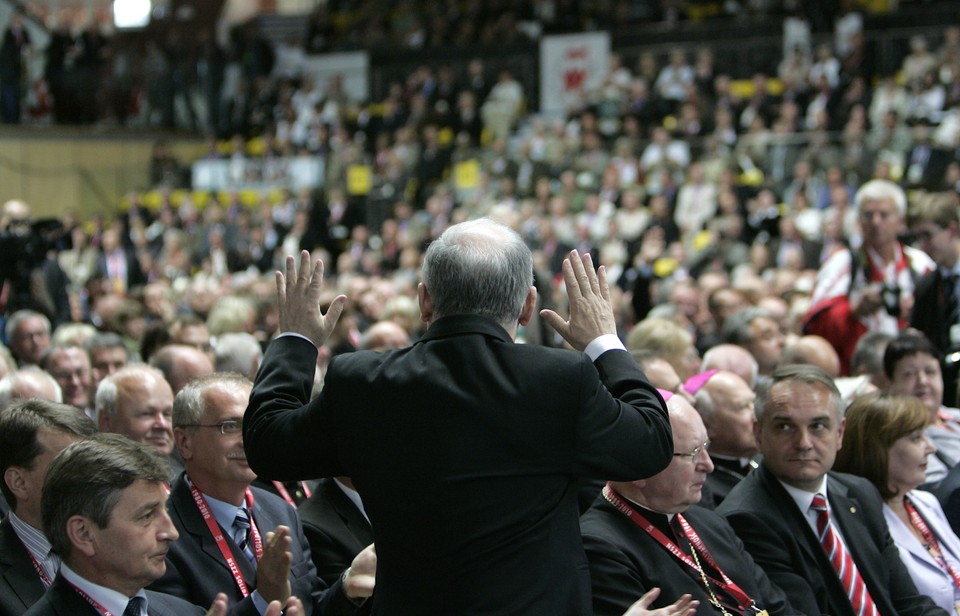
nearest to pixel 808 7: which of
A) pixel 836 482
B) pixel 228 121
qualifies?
pixel 228 121

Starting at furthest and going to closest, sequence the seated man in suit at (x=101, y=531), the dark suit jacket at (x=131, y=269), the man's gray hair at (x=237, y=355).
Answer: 1. the dark suit jacket at (x=131, y=269)
2. the man's gray hair at (x=237, y=355)
3. the seated man in suit at (x=101, y=531)

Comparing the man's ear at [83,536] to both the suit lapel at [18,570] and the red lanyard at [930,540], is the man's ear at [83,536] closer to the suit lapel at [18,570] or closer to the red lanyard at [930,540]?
the suit lapel at [18,570]

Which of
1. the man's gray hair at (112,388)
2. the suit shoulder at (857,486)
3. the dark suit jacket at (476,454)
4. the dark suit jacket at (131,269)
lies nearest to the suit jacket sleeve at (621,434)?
the dark suit jacket at (476,454)

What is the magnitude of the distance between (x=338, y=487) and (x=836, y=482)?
66.0 inches

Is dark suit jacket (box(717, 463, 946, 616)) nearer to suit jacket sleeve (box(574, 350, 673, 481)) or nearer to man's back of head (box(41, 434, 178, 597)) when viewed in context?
suit jacket sleeve (box(574, 350, 673, 481))

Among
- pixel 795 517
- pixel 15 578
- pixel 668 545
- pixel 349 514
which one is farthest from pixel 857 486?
pixel 15 578

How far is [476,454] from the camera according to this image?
97.7 inches

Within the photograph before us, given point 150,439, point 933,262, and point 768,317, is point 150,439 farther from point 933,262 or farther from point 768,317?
point 933,262

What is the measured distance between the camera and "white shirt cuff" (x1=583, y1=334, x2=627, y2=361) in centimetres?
270

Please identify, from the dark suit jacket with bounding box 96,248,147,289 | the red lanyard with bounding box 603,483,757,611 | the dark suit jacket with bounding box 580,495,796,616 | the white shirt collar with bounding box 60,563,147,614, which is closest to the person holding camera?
the dark suit jacket with bounding box 580,495,796,616

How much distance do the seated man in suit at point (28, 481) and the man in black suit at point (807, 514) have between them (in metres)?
2.04

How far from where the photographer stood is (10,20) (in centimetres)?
1936

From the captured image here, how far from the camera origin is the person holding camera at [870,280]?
6.41 metres

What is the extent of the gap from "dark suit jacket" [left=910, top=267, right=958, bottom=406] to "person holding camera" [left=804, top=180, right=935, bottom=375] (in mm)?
138
